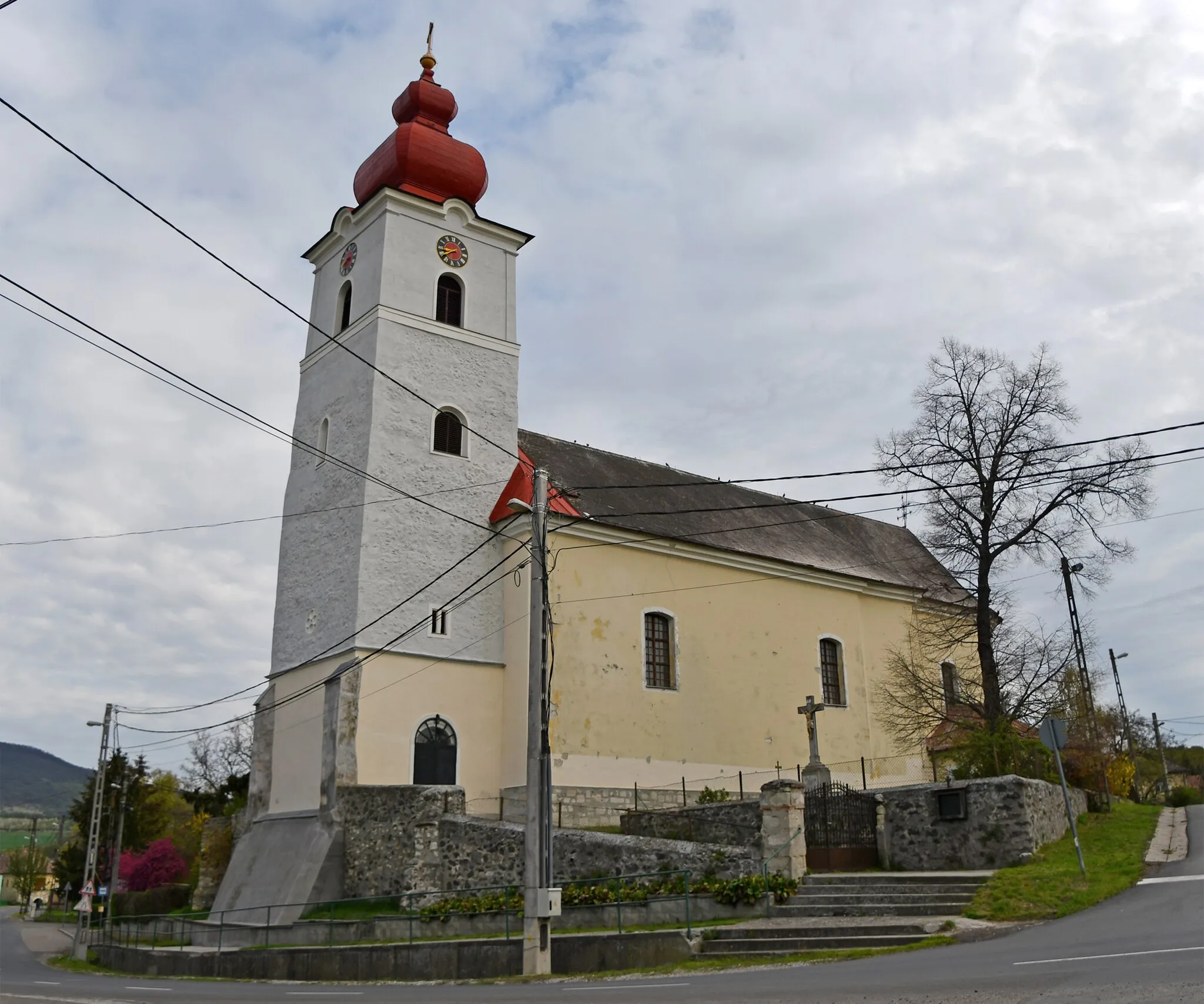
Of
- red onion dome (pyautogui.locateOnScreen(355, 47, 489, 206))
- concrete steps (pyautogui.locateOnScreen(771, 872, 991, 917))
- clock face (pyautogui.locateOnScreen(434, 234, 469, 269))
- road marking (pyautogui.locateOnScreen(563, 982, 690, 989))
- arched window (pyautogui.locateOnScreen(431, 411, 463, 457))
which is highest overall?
red onion dome (pyautogui.locateOnScreen(355, 47, 489, 206))

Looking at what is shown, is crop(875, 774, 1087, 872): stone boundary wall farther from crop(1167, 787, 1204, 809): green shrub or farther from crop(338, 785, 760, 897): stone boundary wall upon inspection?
crop(1167, 787, 1204, 809): green shrub

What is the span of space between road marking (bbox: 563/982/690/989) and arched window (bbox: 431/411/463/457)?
57.2ft

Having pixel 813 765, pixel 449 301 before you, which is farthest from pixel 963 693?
pixel 449 301

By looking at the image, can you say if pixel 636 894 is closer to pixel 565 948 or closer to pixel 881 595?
pixel 565 948

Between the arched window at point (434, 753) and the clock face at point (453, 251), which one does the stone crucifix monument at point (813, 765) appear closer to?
the arched window at point (434, 753)

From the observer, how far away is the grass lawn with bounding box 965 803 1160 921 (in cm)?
1381

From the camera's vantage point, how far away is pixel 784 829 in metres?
16.4

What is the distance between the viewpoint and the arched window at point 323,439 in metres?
28.1

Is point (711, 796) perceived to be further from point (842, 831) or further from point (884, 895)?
point (884, 895)

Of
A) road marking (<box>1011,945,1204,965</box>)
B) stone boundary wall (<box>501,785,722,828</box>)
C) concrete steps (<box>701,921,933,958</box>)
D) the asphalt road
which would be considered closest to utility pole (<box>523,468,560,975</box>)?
the asphalt road

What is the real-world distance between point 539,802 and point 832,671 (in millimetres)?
18994

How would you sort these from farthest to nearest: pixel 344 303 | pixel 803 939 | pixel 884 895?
1. pixel 344 303
2. pixel 884 895
3. pixel 803 939

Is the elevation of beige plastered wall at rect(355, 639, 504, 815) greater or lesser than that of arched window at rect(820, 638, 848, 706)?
lesser

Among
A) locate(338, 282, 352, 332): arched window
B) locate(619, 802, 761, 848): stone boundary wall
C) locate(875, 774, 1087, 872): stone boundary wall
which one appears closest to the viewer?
locate(875, 774, 1087, 872): stone boundary wall
